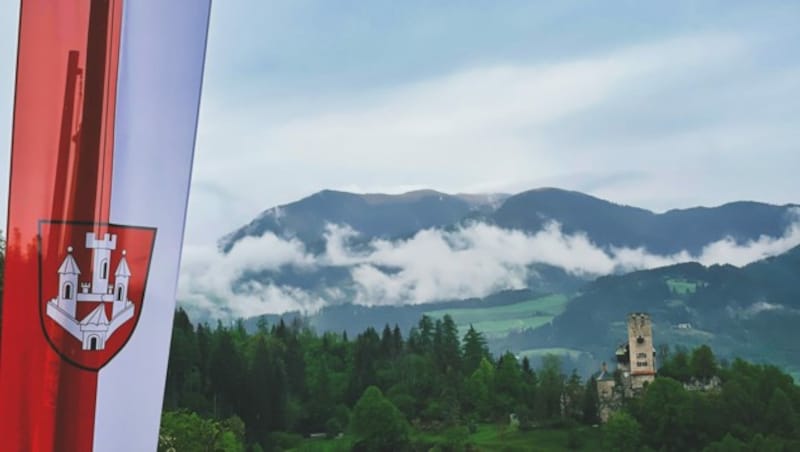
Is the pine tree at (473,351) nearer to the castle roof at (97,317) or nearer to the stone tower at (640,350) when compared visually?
the stone tower at (640,350)

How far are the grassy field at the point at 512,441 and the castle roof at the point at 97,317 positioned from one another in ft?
222

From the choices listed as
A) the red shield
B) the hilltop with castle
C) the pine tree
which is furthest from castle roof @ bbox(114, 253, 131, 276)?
the pine tree

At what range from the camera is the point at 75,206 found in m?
5.99

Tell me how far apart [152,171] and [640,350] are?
8422 cm

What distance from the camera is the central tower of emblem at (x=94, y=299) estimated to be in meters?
5.87

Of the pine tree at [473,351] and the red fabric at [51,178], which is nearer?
the red fabric at [51,178]

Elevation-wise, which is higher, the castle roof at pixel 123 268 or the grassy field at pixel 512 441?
the castle roof at pixel 123 268

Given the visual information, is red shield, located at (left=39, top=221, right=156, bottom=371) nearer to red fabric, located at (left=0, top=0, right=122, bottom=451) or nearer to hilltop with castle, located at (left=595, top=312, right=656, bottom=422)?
red fabric, located at (left=0, top=0, right=122, bottom=451)

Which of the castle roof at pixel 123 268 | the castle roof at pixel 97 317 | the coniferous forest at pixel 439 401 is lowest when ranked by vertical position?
the coniferous forest at pixel 439 401

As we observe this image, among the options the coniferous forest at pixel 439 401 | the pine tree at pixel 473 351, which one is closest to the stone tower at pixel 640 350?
the coniferous forest at pixel 439 401

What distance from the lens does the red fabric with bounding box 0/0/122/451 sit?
→ 19.2 ft

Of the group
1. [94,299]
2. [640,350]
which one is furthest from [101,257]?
[640,350]

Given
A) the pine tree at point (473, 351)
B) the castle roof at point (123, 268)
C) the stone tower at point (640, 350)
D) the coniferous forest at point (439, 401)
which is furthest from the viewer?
the pine tree at point (473, 351)

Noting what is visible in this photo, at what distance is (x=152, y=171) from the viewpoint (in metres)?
6.09
